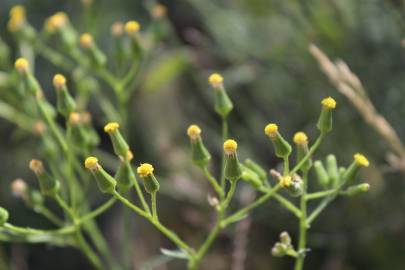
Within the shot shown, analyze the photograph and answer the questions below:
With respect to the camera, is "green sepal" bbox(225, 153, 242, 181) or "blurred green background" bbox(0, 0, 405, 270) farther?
"blurred green background" bbox(0, 0, 405, 270)

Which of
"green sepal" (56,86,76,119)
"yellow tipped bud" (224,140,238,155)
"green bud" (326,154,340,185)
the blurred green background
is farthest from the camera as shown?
the blurred green background

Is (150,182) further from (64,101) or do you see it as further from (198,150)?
(64,101)

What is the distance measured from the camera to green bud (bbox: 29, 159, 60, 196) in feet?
3.34

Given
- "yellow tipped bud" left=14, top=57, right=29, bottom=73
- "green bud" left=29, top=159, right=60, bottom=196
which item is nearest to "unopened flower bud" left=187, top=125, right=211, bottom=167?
"green bud" left=29, top=159, right=60, bottom=196

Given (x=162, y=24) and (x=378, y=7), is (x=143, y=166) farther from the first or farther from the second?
(x=378, y=7)

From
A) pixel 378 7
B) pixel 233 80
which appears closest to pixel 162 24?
pixel 233 80

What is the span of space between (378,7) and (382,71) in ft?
0.50

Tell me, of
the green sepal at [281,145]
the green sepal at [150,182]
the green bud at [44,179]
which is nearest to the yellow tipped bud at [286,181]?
the green sepal at [281,145]

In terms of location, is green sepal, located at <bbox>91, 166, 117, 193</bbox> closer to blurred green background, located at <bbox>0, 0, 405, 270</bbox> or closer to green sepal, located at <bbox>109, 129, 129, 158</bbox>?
green sepal, located at <bbox>109, 129, 129, 158</bbox>

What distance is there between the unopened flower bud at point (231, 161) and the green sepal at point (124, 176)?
0.14 metres

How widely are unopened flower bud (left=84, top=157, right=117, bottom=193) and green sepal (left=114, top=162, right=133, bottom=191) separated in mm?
26

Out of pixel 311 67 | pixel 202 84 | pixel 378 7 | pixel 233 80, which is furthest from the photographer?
pixel 202 84

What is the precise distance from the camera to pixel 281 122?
1718 mm

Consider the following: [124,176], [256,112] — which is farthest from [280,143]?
[256,112]
